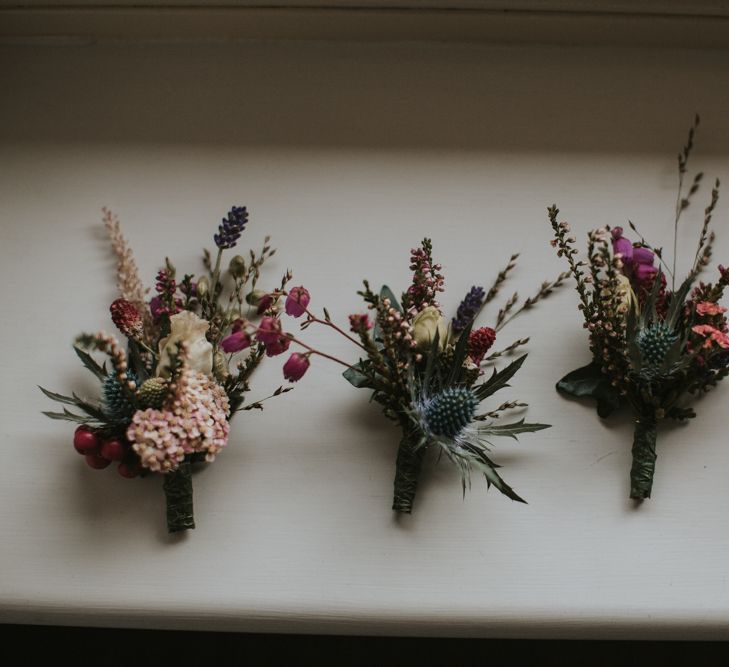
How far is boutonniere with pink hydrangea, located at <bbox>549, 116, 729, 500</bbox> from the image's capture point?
1084 millimetres

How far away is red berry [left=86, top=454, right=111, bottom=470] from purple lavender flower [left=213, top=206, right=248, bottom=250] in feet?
1.35

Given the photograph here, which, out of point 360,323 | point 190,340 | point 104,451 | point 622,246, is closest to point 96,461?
point 104,451

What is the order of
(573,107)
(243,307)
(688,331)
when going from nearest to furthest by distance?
(688,331), (243,307), (573,107)

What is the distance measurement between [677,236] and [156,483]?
109 cm

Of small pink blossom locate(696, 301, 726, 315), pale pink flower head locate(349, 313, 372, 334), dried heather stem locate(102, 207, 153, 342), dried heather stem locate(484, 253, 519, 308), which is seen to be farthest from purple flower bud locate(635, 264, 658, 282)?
dried heather stem locate(102, 207, 153, 342)

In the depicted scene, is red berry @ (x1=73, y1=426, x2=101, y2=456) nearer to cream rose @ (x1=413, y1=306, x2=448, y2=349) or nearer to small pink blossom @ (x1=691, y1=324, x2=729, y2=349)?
cream rose @ (x1=413, y1=306, x2=448, y2=349)

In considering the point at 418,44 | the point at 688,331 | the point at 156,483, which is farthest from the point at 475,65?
the point at 156,483

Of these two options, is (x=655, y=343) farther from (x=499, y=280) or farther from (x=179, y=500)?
(x=179, y=500)

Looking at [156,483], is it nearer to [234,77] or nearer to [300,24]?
[234,77]

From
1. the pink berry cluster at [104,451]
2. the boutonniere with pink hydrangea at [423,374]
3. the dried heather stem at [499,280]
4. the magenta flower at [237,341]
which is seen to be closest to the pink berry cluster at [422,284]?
the boutonniere with pink hydrangea at [423,374]

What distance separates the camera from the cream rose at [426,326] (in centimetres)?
108

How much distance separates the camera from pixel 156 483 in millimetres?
1162

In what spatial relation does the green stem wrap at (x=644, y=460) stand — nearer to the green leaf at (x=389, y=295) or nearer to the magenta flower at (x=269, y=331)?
the green leaf at (x=389, y=295)

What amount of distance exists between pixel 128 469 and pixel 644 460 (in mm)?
873
